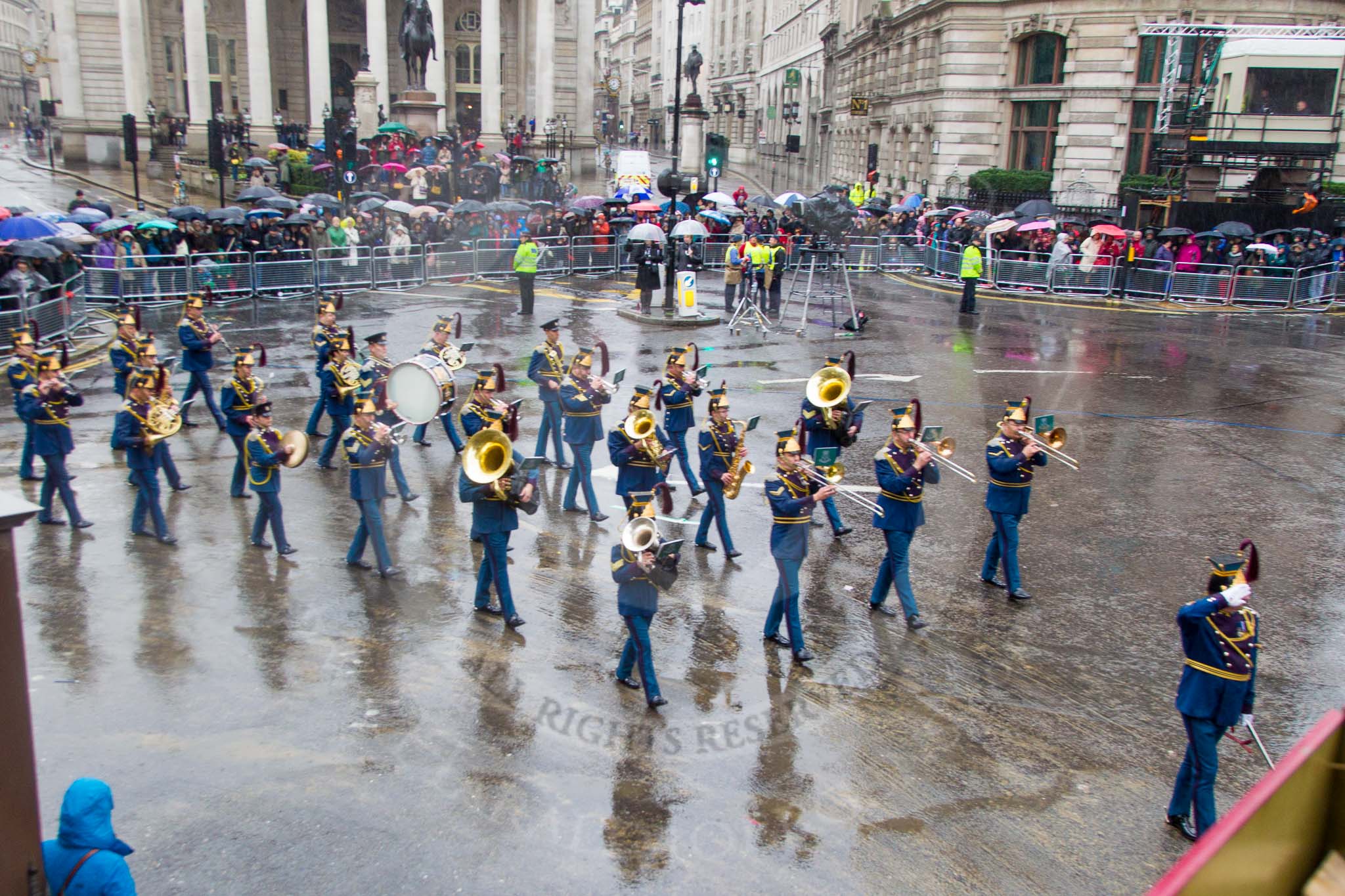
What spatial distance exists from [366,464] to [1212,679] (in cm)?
753

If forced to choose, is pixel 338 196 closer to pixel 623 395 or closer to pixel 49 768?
pixel 623 395

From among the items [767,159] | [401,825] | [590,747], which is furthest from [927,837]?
[767,159]

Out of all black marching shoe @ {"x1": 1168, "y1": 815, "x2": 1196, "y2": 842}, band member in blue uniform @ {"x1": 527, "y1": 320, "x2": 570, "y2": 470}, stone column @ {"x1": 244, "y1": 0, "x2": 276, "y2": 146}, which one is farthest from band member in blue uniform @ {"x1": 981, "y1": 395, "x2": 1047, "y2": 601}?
stone column @ {"x1": 244, "y1": 0, "x2": 276, "y2": 146}

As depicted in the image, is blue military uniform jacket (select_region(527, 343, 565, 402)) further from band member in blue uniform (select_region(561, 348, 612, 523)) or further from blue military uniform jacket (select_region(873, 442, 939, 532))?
blue military uniform jacket (select_region(873, 442, 939, 532))

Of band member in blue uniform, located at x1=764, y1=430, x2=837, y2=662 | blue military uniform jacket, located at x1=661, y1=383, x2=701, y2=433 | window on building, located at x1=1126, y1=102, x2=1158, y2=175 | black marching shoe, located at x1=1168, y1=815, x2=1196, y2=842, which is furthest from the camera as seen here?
window on building, located at x1=1126, y1=102, x2=1158, y2=175

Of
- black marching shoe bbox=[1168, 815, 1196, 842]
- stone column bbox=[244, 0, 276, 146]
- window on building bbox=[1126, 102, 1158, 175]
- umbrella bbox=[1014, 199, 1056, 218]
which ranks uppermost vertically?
stone column bbox=[244, 0, 276, 146]

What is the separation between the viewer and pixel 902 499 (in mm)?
10289

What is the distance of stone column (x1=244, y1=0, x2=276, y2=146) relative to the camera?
170ft

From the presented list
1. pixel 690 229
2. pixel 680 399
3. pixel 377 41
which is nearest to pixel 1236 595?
pixel 680 399

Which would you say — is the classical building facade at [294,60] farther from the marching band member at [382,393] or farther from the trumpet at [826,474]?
the trumpet at [826,474]

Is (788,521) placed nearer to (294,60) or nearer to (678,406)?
(678,406)

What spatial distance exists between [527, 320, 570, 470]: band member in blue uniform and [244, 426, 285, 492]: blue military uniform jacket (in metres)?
3.89

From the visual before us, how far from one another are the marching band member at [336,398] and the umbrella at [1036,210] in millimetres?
25093

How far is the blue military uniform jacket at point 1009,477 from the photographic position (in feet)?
35.5
